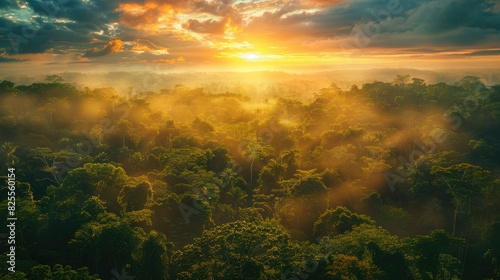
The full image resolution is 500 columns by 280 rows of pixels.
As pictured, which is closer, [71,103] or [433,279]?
[433,279]

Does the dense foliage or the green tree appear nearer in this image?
the dense foliage

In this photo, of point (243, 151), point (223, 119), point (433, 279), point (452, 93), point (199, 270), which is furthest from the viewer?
point (223, 119)

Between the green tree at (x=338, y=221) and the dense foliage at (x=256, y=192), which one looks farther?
the green tree at (x=338, y=221)

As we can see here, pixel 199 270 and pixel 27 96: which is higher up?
pixel 27 96

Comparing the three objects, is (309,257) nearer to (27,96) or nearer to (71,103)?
(71,103)

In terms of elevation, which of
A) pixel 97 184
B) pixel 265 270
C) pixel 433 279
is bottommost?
pixel 433 279

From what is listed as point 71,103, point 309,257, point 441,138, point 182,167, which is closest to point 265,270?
point 309,257

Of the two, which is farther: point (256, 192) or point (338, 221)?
point (256, 192)

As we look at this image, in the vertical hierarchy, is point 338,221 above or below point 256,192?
above
